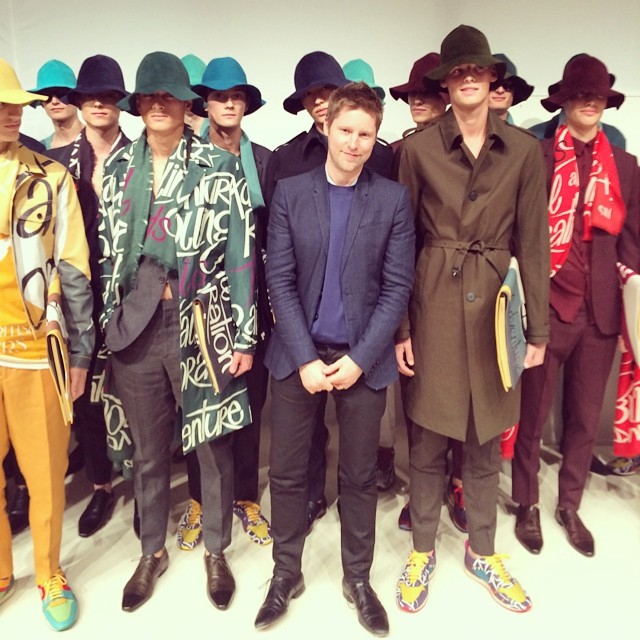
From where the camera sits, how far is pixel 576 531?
2.65m

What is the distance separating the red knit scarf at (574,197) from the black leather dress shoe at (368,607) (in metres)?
1.48

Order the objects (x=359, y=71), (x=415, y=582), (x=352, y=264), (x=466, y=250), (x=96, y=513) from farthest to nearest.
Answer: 1. (x=359, y=71)
2. (x=96, y=513)
3. (x=415, y=582)
4. (x=466, y=250)
5. (x=352, y=264)

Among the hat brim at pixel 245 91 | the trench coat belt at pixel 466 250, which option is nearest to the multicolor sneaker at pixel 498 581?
the trench coat belt at pixel 466 250

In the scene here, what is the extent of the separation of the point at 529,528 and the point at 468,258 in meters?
1.39

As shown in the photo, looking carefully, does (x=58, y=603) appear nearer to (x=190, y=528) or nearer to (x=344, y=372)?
(x=190, y=528)

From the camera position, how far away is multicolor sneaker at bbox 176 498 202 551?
2.60 meters

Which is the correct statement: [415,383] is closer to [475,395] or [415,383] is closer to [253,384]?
[475,395]

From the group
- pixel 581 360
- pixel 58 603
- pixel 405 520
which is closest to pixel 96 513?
pixel 58 603

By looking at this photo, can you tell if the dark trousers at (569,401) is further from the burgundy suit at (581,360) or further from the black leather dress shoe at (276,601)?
the black leather dress shoe at (276,601)

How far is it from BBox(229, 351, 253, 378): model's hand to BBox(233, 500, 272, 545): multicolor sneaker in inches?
36.7

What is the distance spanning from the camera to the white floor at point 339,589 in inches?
85.1

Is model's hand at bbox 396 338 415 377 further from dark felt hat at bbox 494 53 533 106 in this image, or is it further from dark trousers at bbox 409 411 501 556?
dark felt hat at bbox 494 53 533 106

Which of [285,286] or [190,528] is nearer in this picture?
[285,286]

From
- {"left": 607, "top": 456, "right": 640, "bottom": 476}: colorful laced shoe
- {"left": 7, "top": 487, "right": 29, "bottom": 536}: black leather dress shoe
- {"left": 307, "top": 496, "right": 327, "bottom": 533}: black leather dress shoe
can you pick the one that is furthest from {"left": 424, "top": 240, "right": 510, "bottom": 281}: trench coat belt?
{"left": 7, "top": 487, "right": 29, "bottom": 536}: black leather dress shoe
